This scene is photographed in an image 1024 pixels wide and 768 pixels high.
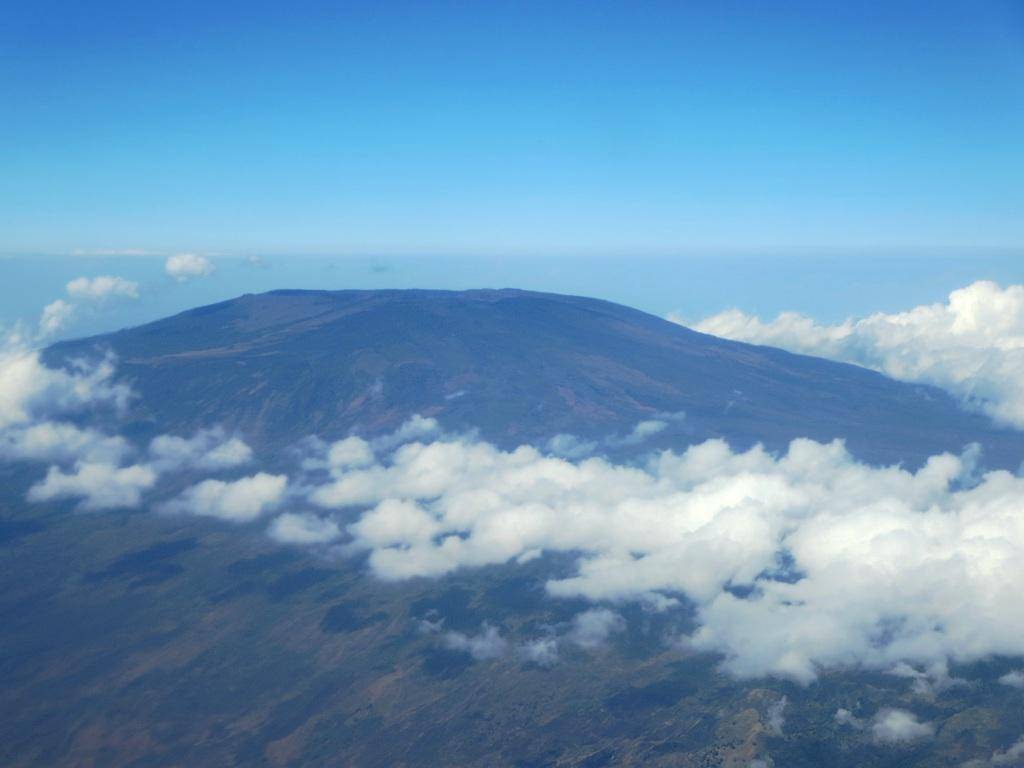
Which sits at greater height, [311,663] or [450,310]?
[450,310]

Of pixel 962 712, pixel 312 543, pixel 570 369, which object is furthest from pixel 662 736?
pixel 570 369

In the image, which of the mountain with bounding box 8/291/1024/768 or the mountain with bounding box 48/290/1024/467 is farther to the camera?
the mountain with bounding box 48/290/1024/467

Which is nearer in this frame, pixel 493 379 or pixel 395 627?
pixel 395 627

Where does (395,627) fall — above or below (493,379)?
below

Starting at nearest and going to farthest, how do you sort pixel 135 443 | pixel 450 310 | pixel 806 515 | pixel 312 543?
pixel 312 543, pixel 806 515, pixel 135 443, pixel 450 310

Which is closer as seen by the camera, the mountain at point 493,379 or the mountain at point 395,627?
the mountain at point 395,627

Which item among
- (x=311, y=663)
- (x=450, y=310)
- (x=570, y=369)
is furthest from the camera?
(x=450, y=310)

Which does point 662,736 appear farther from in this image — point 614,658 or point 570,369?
point 570,369

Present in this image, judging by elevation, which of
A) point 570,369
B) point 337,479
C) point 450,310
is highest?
point 450,310
